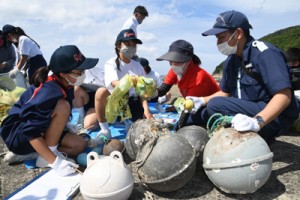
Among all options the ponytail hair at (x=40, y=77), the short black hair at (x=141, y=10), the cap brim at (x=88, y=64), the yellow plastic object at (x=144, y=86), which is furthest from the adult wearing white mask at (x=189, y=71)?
the short black hair at (x=141, y=10)

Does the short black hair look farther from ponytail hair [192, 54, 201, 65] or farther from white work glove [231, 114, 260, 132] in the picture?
white work glove [231, 114, 260, 132]

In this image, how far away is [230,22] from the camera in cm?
294

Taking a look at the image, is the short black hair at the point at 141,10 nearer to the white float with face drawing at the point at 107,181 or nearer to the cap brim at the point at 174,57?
the cap brim at the point at 174,57

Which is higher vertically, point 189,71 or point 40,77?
point 40,77

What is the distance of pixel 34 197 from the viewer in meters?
2.48

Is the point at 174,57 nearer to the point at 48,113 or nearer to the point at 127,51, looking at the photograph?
the point at 127,51

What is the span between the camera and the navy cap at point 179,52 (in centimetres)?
376

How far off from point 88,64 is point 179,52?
1.32m

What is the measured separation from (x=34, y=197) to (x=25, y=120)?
30.8 inches

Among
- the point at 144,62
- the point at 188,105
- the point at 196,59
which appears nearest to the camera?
the point at 188,105

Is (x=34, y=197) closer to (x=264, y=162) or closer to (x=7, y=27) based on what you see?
(x=264, y=162)

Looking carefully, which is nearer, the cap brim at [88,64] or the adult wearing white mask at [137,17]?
the cap brim at [88,64]

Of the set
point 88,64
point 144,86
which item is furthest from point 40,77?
point 144,86

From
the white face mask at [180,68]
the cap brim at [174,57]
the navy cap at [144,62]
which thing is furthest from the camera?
the navy cap at [144,62]
